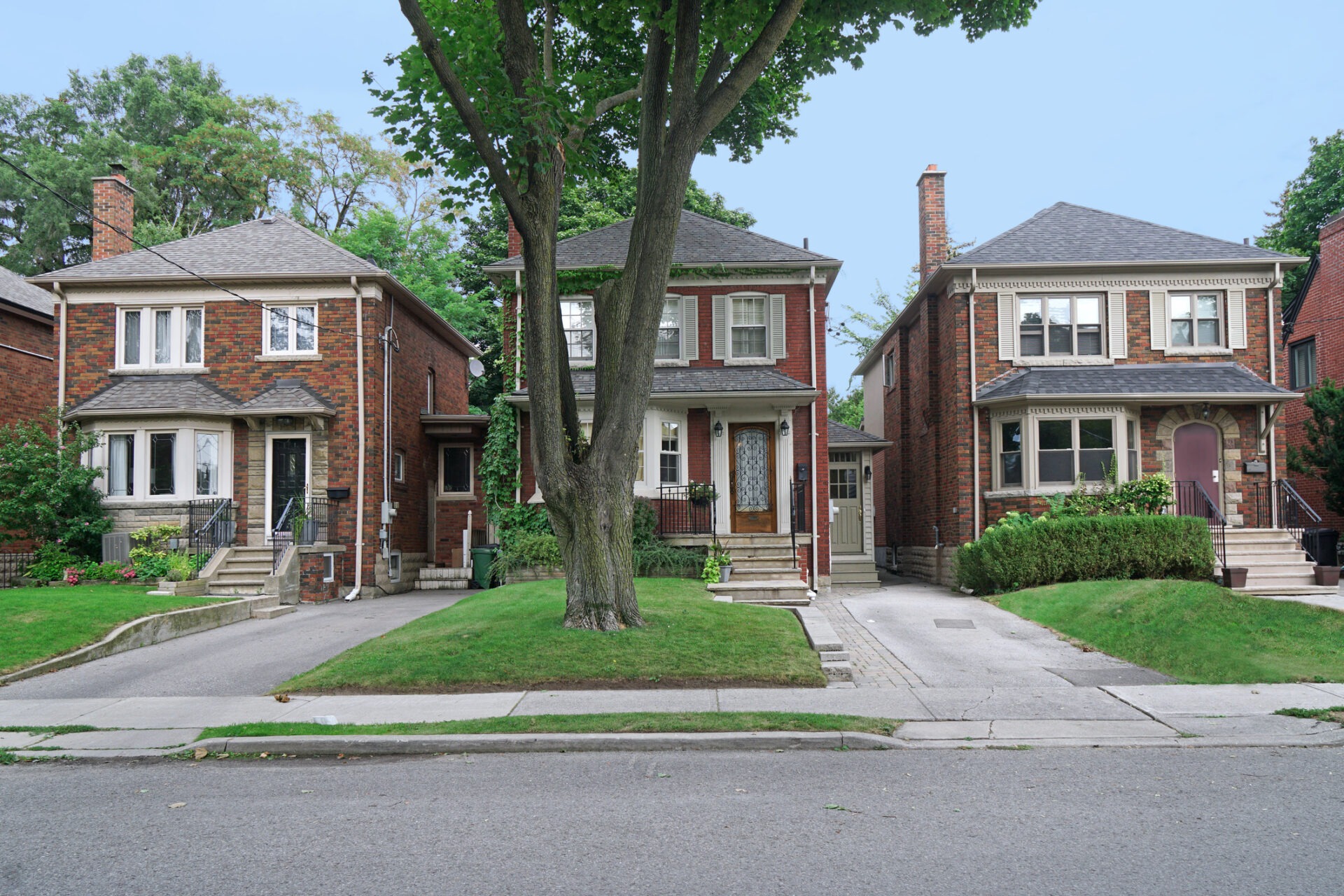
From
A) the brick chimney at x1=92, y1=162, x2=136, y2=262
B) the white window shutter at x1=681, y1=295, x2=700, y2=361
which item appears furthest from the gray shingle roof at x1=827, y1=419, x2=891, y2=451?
the brick chimney at x1=92, y1=162, x2=136, y2=262

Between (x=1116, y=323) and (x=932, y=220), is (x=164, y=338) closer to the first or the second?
(x=932, y=220)

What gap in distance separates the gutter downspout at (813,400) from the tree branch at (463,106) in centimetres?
1044

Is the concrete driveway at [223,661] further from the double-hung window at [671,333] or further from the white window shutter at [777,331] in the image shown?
the white window shutter at [777,331]

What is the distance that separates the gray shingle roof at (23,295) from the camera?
22750mm

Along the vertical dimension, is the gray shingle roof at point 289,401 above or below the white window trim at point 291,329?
below

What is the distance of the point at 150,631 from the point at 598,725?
8.94 m

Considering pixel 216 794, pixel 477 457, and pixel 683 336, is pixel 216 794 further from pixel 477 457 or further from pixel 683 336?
pixel 477 457

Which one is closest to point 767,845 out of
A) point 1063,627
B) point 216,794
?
point 216,794

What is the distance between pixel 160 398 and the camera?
1948cm

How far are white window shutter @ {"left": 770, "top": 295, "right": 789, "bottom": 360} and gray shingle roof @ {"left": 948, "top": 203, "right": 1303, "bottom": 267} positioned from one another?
12.2 ft

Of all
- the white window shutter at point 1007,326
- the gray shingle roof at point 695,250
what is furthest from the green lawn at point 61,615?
the white window shutter at point 1007,326

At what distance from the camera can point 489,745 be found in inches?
287

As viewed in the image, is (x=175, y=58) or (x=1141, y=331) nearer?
(x=1141, y=331)

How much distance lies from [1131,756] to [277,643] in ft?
36.1
